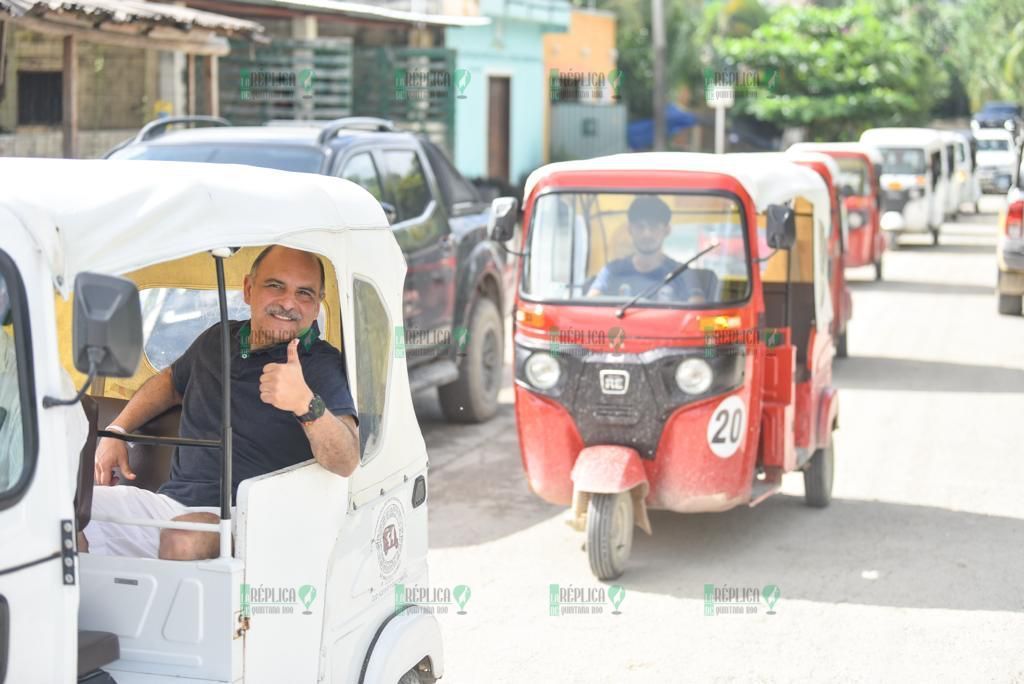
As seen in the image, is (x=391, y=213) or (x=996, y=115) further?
(x=996, y=115)

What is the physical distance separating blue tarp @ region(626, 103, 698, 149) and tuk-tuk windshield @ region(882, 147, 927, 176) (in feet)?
40.9

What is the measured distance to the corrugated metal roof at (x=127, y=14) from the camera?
10.6 meters

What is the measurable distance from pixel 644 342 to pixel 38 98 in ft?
37.4

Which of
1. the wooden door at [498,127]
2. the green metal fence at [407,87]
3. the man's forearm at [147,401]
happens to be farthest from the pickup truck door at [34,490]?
the wooden door at [498,127]

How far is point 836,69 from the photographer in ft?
121

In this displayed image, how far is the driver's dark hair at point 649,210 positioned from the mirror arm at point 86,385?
15.4 ft

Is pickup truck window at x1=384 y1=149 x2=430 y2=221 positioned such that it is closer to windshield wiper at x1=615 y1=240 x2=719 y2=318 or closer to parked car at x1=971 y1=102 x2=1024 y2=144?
windshield wiper at x1=615 y1=240 x2=719 y2=318

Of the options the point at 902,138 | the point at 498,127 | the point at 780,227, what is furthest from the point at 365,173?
the point at 498,127

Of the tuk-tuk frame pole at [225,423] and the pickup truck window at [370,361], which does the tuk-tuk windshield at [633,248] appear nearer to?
the pickup truck window at [370,361]

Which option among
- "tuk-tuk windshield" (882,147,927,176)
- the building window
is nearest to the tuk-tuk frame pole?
the building window

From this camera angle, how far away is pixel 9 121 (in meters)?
15.9

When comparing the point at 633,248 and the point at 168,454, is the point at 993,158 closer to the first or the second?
the point at 633,248

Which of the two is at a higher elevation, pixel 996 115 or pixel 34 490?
pixel 996 115

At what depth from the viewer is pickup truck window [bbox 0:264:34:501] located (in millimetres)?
3125
